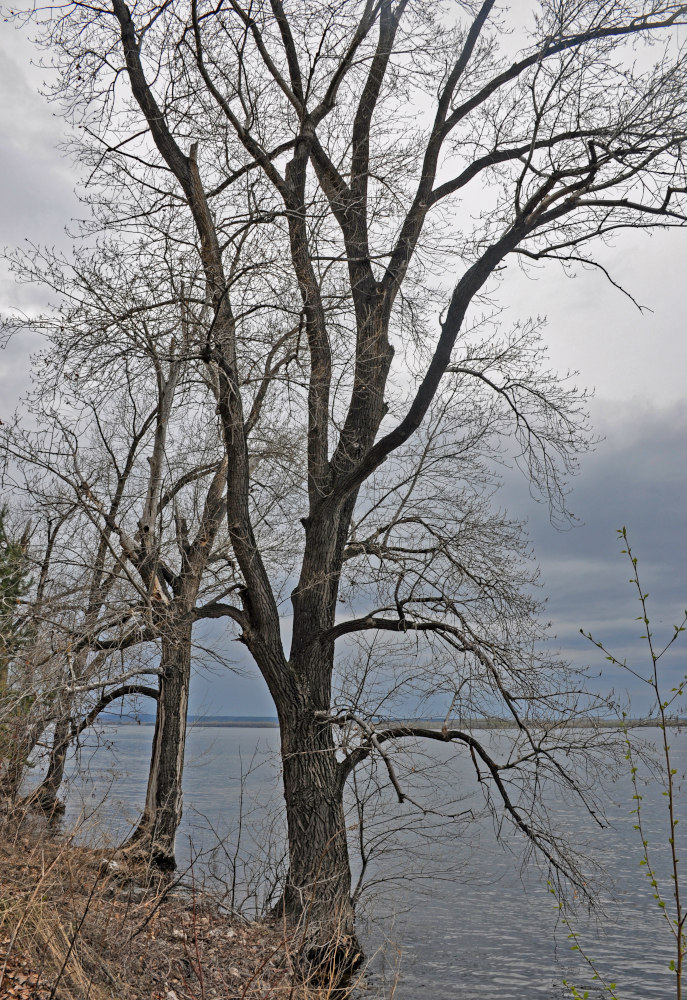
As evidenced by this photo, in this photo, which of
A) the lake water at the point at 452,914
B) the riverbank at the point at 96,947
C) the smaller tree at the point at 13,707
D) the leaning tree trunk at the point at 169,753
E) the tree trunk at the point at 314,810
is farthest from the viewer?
the leaning tree trunk at the point at 169,753

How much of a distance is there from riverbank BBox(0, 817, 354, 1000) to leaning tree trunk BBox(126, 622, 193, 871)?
4.54m

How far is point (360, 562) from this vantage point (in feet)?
36.9

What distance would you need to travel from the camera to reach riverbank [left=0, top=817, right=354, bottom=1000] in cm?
456

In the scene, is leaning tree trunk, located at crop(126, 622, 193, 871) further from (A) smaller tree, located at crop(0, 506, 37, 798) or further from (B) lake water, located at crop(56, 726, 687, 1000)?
(A) smaller tree, located at crop(0, 506, 37, 798)

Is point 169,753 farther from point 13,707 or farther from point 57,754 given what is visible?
point 13,707

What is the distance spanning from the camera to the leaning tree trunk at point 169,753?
1120 centimetres

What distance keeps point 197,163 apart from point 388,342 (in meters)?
3.20

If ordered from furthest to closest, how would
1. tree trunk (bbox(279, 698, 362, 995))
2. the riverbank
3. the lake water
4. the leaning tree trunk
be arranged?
1. the leaning tree trunk
2. the lake water
3. tree trunk (bbox(279, 698, 362, 995))
4. the riverbank

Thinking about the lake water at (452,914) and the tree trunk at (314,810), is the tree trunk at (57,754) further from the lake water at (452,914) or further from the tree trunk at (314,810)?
the tree trunk at (314,810)

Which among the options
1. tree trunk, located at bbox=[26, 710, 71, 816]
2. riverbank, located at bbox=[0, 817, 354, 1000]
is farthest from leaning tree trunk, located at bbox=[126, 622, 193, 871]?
riverbank, located at bbox=[0, 817, 354, 1000]

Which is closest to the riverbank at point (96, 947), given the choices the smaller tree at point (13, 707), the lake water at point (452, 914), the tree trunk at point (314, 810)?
the lake water at point (452, 914)

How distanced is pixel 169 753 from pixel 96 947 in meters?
6.96

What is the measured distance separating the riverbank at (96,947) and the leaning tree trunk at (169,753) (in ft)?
14.9

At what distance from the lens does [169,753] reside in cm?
1202
